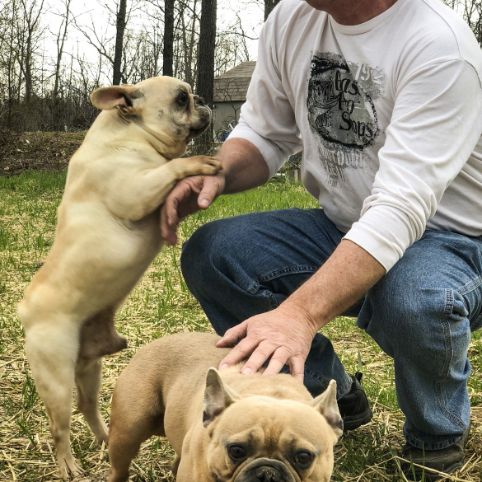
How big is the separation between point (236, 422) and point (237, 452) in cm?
7

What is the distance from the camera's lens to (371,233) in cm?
239

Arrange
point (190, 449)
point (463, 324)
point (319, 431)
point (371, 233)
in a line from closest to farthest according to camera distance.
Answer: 1. point (319, 431)
2. point (190, 449)
3. point (371, 233)
4. point (463, 324)

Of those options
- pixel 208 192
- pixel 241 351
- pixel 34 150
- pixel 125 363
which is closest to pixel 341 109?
pixel 208 192

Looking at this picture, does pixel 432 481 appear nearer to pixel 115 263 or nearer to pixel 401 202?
pixel 401 202

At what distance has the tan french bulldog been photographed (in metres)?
1.81

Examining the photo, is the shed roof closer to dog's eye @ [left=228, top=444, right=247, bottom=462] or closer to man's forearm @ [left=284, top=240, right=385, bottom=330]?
man's forearm @ [left=284, top=240, right=385, bottom=330]

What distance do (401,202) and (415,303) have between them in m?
0.36

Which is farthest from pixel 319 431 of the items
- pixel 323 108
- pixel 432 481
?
pixel 323 108

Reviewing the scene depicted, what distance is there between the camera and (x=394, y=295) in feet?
→ 8.43

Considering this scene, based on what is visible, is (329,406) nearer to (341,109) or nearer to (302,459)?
(302,459)

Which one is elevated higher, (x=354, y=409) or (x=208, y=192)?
(x=208, y=192)

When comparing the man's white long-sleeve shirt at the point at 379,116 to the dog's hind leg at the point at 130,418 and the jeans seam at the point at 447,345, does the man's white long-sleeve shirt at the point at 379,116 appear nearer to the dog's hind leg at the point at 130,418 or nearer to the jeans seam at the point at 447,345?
the jeans seam at the point at 447,345

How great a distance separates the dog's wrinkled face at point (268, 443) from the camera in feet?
5.82

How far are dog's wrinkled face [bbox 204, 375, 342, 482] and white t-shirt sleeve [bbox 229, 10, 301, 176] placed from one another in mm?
1757
